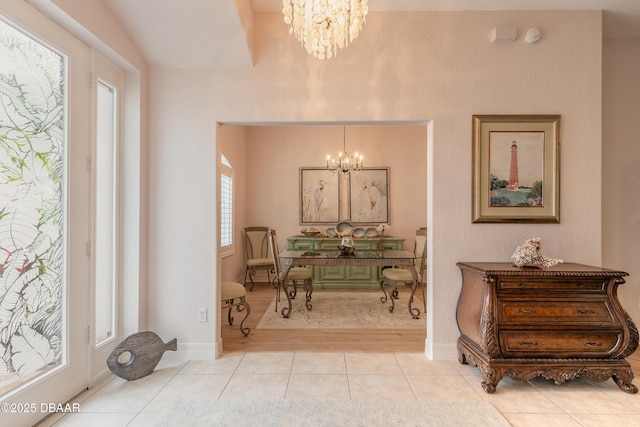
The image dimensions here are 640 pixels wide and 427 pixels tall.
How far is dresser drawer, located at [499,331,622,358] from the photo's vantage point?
8.09 feet

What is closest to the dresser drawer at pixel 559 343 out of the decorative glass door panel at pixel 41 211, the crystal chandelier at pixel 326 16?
the crystal chandelier at pixel 326 16

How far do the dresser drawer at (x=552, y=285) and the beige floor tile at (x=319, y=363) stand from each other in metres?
1.48

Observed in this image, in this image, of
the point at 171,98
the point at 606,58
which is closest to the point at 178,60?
the point at 171,98

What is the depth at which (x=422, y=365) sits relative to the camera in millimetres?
A: 2906

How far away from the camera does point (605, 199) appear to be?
329cm

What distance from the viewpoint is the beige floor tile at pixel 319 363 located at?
2.78m

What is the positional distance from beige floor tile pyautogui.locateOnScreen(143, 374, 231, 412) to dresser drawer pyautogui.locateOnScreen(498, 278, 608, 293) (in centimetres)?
232

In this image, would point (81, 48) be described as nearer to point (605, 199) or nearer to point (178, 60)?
point (178, 60)

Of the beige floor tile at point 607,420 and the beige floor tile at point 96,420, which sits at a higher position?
the beige floor tile at point 607,420

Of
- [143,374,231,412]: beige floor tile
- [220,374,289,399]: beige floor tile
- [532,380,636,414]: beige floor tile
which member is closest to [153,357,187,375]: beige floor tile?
[143,374,231,412]: beige floor tile

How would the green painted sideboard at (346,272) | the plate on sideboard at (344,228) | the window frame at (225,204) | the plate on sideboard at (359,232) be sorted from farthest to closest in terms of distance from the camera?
1. the plate on sideboard at (359,232)
2. the plate on sideboard at (344,228)
3. the green painted sideboard at (346,272)
4. the window frame at (225,204)

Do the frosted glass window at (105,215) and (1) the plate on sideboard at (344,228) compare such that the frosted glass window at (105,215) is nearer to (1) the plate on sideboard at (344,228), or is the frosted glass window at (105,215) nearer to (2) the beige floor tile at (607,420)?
(2) the beige floor tile at (607,420)

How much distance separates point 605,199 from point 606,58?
1465 millimetres

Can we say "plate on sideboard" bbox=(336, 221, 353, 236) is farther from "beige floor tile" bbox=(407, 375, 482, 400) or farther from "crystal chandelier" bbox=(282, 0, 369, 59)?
"crystal chandelier" bbox=(282, 0, 369, 59)
